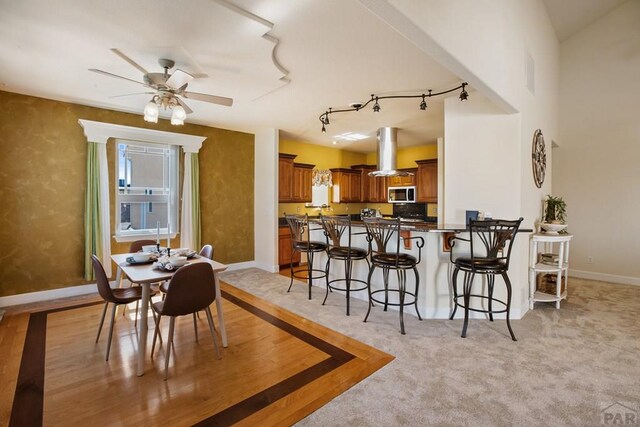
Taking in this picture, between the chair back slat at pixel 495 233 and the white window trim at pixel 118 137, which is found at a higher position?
the white window trim at pixel 118 137

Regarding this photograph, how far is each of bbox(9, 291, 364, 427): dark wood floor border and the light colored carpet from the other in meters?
0.33

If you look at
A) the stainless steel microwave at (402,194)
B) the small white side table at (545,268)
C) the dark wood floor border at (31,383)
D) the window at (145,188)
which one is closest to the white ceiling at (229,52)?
the window at (145,188)

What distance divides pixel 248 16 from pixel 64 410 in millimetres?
2957

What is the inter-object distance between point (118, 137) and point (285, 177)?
293cm

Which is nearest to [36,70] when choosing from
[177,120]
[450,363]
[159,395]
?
[177,120]

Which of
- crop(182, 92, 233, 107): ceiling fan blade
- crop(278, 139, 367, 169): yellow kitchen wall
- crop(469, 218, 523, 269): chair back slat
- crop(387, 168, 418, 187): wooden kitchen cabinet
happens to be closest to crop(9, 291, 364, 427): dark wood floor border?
crop(469, 218, 523, 269): chair back slat

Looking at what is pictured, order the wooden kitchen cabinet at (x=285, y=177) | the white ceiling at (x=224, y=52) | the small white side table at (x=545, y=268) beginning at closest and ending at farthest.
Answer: the white ceiling at (x=224, y=52)
the small white side table at (x=545, y=268)
the wooden kitchen cabinet at (x=285, y=177)

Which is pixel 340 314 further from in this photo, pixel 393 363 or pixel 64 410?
pixel 64 410

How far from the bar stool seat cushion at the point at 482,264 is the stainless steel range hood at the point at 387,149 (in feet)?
10.00

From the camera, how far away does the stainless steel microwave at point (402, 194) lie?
7000 mm

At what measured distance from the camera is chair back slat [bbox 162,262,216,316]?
2.30 metres

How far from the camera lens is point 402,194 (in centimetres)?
718

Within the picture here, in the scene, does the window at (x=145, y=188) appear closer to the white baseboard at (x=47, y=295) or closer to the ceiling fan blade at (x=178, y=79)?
the white baseboard at (x=47, y=295)

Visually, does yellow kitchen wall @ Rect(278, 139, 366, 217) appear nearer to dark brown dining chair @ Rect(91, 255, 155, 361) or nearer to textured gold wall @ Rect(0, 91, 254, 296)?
textured gold wall @ Rect(0, 91, 254, 296)
